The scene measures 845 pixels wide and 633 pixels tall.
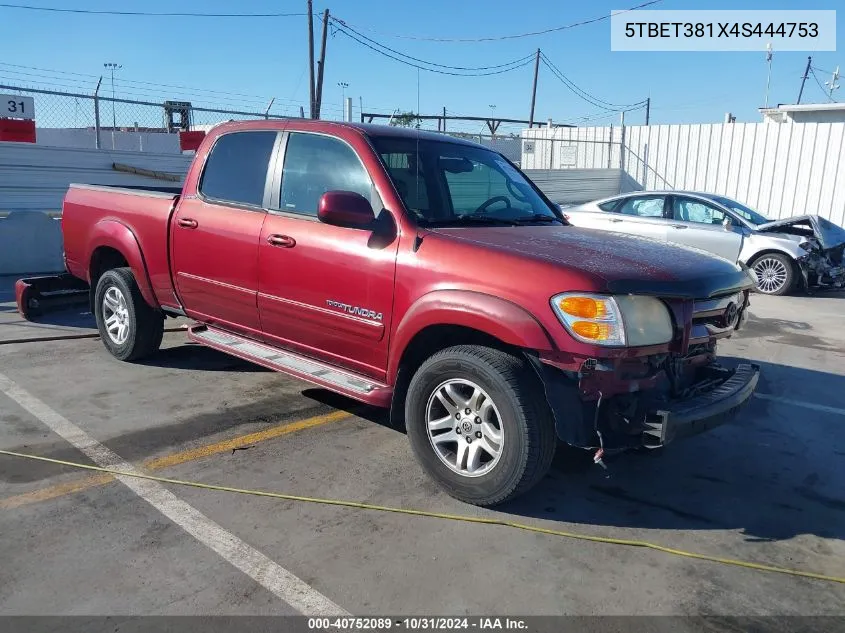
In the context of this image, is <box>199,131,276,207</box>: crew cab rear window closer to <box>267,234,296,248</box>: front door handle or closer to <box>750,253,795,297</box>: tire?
<box>267,234,296,248</box>: front door handle

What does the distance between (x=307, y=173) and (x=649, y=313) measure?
241 cm

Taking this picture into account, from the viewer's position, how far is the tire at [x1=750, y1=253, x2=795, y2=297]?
11.1m

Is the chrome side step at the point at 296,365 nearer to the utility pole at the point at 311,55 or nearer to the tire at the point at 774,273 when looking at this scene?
the tire at the point at 774,273

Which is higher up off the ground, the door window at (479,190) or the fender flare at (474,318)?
the door window at (479,190)

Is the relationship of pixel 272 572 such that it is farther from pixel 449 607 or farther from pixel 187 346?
pixel 187 346

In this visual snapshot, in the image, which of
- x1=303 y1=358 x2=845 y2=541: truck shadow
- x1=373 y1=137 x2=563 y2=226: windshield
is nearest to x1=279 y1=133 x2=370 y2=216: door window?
x1=373 y1=137 x2=563 y2=226: windshield

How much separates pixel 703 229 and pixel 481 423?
8962 millimetres

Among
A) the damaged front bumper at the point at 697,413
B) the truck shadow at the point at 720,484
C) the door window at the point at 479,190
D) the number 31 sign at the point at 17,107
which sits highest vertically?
the number 31 sign at the point at 17,107

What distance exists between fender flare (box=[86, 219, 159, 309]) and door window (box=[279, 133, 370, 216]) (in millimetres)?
1674

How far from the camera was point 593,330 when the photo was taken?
3340mm

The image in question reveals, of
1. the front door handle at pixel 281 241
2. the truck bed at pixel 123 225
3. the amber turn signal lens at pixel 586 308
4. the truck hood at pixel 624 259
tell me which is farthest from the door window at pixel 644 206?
the amber turn signal lens at pixel 586 308

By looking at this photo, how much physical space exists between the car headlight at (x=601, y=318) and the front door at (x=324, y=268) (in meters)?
1.07

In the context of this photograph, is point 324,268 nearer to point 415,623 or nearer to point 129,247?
point 415,623

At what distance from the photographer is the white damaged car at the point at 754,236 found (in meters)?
11.1
